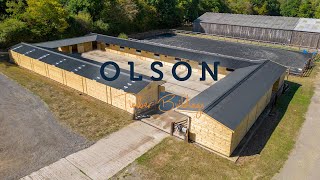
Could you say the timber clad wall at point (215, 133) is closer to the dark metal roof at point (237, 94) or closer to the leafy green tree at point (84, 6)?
the dark metal roof at point (237, 94)

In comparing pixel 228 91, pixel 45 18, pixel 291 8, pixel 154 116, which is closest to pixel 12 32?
pixel 45 18

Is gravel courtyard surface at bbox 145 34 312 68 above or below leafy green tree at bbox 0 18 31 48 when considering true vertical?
below

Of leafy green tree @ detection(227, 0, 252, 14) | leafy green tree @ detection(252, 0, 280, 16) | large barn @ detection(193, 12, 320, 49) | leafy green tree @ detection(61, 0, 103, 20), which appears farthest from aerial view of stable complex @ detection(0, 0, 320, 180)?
leafy green tree @ detection(252, 0, 280, 16)

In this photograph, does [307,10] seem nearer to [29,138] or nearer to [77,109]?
[77,109]

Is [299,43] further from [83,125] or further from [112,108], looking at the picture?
[83,125]

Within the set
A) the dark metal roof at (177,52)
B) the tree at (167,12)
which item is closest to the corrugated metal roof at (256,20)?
the tree at (167,12)

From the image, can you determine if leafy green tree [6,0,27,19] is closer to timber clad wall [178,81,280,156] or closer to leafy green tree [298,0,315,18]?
timber clad wall [178,81,280,156]

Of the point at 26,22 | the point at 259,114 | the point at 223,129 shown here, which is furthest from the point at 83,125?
the point at 26,22
